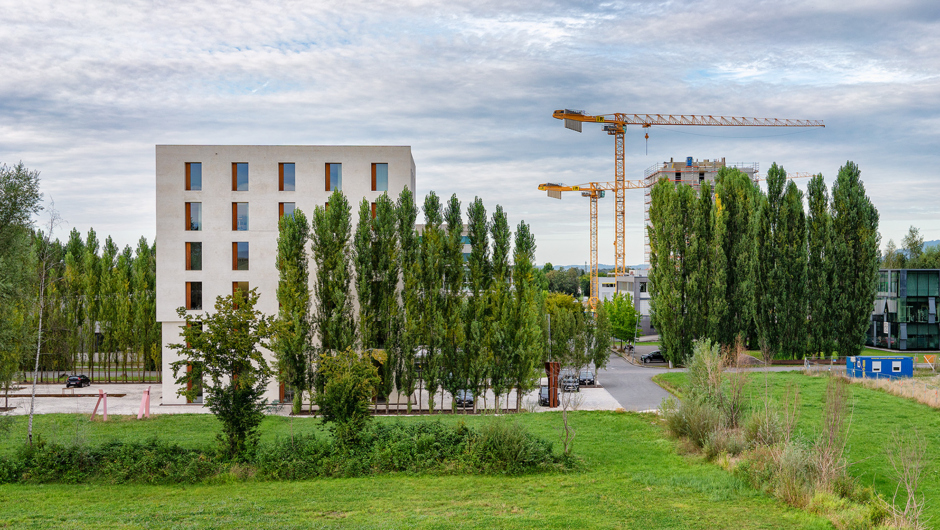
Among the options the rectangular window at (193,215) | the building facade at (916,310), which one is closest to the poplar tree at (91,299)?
the rectangular window at (193,215)

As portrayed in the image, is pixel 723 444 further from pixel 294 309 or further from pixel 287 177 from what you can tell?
pixel 287 177

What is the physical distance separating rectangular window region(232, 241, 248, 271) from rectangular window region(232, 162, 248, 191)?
285 centimetres

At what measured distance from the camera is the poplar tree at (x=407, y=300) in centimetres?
2858

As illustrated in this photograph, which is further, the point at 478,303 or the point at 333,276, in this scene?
the point at 333,276

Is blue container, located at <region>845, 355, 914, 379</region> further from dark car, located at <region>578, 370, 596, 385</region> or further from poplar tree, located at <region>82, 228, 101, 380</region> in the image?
poplar tree, located at <region>82, 228, 101, 380</region>

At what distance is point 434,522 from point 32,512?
27.2 feet

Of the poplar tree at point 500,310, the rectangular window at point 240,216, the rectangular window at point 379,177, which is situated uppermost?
the rectangular window at point 379,177

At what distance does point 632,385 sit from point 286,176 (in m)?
23.2

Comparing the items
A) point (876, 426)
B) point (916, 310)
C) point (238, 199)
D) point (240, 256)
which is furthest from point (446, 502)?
point (916, 310)

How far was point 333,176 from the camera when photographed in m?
31.4

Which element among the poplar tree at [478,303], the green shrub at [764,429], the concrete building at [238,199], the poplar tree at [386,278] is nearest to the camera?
the green shrub at [764,429]

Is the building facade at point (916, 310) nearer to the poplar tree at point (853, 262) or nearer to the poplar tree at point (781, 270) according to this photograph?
the poplar tree at point (853, 262)

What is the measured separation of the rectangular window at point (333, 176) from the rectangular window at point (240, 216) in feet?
14.5

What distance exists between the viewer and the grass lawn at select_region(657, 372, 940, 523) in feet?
48.8
